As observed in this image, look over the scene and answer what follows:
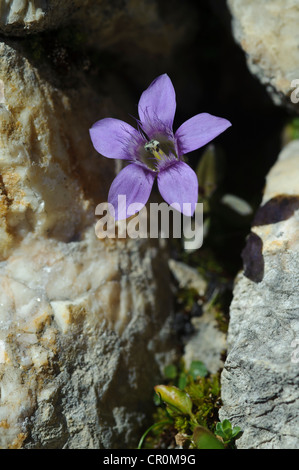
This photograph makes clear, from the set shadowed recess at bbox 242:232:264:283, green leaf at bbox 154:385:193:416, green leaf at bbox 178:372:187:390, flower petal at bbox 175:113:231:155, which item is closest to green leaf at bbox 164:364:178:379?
green leaf at bbox 178:372:187:390

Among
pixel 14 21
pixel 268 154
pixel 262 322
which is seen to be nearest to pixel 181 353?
pixel 262 322

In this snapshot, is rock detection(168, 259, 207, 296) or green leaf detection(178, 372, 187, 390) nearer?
green leaf detection(178, 372, 187, 390)

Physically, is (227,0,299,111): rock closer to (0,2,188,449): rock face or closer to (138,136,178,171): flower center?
(138,136,178,171): flower center

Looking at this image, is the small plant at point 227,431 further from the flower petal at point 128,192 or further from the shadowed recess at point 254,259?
the flower petal at point 128,192

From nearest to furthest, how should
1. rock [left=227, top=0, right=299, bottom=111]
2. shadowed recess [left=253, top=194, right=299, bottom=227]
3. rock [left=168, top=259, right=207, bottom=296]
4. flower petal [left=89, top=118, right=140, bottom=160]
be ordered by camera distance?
1. flower petal [left=89, top=118, right=140, bottom=160]
2. shadowed recess [left=253, top=194, right=299, bottom=227]
3. rock [left=227, top=0, right=299, bottom=111]
4. rock [left=168, top=259, right=207, bottom=296]

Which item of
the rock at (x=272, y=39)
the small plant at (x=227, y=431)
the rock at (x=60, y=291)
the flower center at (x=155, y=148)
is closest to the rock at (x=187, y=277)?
the rock at (x=60, y=291)

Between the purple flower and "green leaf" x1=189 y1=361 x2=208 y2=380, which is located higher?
the purple flower

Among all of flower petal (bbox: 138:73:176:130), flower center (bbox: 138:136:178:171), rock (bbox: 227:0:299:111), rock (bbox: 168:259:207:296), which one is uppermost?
rock (bbox: 227:0:299:111)

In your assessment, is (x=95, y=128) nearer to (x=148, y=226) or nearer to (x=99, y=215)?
(x=99, y=215)
